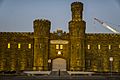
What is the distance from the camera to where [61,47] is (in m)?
57.8

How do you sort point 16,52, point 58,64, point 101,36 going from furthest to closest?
point 58,64 < point 101,36 < point 16,52

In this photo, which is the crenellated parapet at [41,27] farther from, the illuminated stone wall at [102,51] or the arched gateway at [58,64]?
the illuminated stone wall at [102,51]

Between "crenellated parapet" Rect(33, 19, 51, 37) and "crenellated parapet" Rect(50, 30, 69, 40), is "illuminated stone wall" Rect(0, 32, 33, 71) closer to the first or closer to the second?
"crenellated parapet" Rect(33, 19, 51, 37)

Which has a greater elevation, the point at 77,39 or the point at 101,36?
the point at 101,36

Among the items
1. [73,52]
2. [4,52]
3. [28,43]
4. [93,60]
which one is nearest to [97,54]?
[93,60]

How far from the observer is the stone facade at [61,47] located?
56750 mm

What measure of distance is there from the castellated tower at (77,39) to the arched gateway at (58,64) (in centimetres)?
330

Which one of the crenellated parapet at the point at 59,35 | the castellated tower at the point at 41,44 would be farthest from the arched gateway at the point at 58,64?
the crenellated parapet at the point at 59,35

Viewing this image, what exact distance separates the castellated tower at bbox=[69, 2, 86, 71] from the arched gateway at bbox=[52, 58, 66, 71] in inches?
130

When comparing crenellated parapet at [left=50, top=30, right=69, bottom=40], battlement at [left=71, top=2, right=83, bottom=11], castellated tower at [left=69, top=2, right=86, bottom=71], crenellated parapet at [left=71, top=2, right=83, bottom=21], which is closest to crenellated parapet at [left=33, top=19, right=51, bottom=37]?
crenellated parapet at [left=50, top=30, right=69, bottom=40]

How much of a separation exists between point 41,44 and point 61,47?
153 inches

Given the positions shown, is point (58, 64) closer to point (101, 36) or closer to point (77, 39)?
point (77, 39)

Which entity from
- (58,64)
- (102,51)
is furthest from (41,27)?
(102,51)

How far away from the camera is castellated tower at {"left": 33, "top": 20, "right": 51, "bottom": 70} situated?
5625cm
